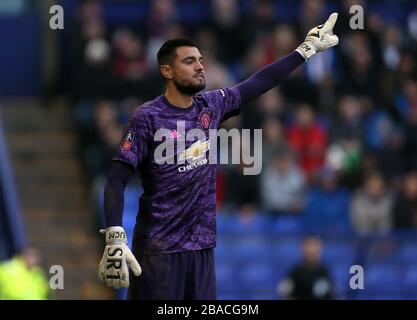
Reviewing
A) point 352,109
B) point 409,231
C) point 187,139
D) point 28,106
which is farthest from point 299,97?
point 187,139

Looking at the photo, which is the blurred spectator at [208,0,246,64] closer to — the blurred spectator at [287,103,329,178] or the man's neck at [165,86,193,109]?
the blurred spectator at [287,103,329,178]

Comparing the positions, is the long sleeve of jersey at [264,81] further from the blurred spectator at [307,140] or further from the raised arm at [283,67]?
the blurred spectator at [307,140]

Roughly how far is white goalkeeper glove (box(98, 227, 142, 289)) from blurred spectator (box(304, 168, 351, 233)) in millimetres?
8310

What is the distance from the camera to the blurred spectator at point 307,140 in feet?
58.6

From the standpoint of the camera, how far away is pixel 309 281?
50.4 feet

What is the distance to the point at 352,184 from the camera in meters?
17.7

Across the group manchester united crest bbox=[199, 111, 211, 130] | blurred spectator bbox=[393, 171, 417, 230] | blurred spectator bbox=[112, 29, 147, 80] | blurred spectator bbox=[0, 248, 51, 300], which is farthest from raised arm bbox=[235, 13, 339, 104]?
blurred spectator bbox=[112, 29, 147, 80]

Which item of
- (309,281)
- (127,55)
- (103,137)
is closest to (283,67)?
(309,281)

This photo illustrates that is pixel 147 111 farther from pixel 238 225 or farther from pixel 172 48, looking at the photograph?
pixel 238 225

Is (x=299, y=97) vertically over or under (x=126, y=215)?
over

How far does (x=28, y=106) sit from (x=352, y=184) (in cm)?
526
